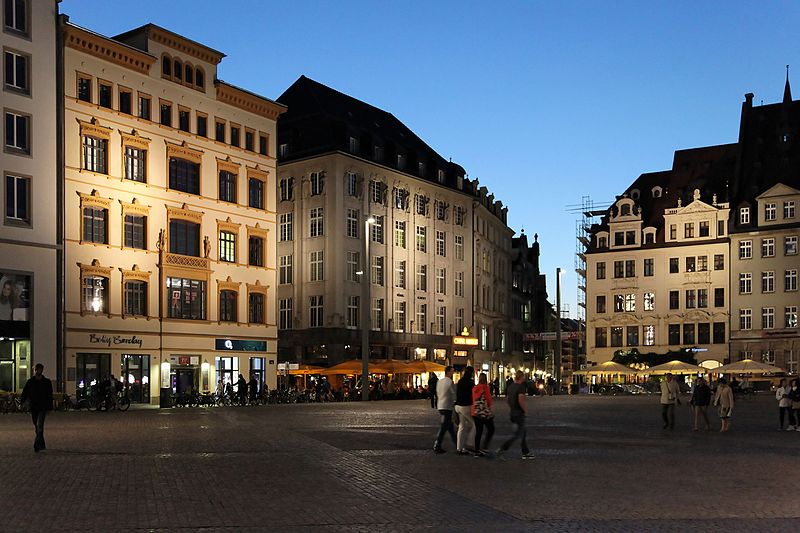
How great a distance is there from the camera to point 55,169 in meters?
51.9

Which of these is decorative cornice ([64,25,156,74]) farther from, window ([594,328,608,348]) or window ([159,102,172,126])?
window ([594,328,608,348])

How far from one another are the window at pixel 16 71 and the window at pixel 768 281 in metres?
67.1

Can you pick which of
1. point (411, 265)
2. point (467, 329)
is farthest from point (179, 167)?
point (467, 329)

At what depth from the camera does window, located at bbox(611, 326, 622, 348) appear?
102188 mm

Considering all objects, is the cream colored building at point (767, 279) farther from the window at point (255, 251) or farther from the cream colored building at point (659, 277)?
the window at point (255, 251)

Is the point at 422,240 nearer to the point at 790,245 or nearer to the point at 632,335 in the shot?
the point at 632,335

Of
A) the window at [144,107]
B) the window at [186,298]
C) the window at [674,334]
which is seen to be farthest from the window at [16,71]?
the window at [674,334]

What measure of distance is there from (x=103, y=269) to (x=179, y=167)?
840cm

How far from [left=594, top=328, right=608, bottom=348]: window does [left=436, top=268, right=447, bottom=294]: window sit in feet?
69.0

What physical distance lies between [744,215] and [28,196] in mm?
66335

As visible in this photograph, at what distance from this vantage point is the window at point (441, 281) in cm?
8850

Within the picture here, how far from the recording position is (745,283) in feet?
→ 314

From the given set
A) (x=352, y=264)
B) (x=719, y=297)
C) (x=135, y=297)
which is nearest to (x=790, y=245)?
(x=719, y=297)

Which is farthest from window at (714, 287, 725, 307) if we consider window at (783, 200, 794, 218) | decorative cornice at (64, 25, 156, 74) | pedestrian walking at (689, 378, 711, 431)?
pedestrian walking at (689, 378, 711, 431)
